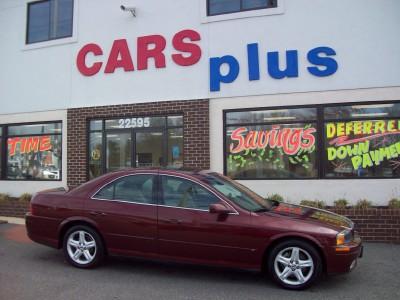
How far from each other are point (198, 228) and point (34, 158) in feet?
26.9

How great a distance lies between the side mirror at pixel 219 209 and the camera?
18.6ft

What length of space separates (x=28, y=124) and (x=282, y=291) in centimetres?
957

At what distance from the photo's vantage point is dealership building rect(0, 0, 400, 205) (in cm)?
965

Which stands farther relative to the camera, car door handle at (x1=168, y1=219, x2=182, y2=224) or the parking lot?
car door handle at (x1=168, y1=219, x2=182, y2=224)

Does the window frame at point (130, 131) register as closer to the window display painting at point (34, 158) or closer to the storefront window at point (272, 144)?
the window display painting at point (34, 158)

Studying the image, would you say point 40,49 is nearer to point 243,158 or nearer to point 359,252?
point 243,158

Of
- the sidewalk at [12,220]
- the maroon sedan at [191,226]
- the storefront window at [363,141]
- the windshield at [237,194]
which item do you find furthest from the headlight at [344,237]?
the sidewalk at [12,220]

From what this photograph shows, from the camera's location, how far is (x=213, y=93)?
10531mm

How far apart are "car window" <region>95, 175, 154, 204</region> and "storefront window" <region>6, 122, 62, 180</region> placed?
20.0 feet

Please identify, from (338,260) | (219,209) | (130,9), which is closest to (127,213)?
(219,209)

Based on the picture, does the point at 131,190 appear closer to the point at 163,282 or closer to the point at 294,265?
the point at 163,282

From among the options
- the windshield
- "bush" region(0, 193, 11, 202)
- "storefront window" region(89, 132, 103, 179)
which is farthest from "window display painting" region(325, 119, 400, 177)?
"bush" region(0, 193, 11, 202)

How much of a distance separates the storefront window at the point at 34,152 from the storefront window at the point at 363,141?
725 cm

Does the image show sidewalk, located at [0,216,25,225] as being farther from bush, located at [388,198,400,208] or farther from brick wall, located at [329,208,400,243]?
bush, located at [388,198,400,208]
